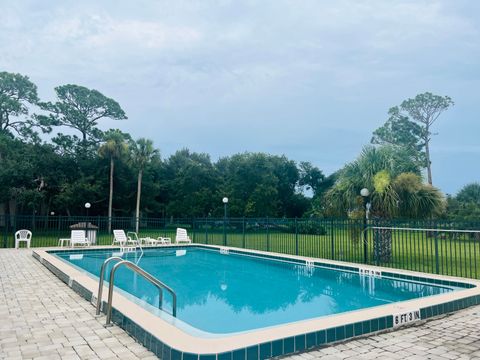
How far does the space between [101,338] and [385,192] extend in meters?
9.27

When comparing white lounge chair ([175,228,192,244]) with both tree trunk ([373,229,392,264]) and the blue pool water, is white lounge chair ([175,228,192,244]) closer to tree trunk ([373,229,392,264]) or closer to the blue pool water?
the blue pool water

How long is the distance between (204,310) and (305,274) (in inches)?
164

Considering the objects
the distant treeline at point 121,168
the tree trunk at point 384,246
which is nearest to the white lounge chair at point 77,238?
the distant treeline at point 121,168

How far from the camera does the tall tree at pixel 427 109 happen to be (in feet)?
117

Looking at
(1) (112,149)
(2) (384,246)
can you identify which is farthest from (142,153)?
(2) (384,246)

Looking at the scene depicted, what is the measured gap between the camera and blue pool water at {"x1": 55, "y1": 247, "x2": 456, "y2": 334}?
6.30 m

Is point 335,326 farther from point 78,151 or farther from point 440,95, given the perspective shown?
point 440,95

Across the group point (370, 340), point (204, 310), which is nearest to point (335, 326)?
point (370, 340)

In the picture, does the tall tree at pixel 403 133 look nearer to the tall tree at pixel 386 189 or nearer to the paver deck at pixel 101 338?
the tall tree at pixel 386 189

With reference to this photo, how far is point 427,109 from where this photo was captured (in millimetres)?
36344

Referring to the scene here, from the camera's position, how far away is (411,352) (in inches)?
145

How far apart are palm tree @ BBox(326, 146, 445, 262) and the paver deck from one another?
5.65m

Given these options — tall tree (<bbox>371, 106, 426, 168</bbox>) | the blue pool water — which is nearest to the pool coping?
the blue pool water

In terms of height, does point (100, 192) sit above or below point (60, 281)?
above
